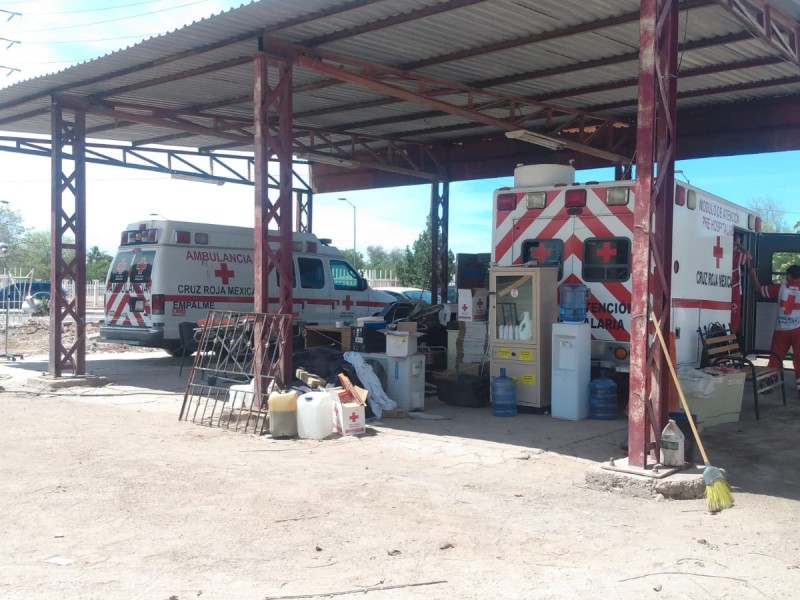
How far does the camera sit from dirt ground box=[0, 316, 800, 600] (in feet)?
13.4

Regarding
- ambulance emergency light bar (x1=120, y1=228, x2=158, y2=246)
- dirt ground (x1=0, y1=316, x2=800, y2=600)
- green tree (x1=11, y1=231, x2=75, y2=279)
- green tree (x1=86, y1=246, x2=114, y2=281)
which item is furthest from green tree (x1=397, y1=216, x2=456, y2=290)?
dirt ground (x1=0, y1=316, x2=800, y2=600)

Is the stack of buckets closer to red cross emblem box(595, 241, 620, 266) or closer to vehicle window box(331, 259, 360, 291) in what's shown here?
red cross emblem box(595, 241, 620, 266)

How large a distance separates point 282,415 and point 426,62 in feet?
17.6

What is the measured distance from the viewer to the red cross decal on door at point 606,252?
917 cm

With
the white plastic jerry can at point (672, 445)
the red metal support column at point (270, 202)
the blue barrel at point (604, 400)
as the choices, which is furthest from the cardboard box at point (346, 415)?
the white plastic jerry can at point (672, 445)

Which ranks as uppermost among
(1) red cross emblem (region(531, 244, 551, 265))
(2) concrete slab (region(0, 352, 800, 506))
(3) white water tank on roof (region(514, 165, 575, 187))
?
(3) white water tank on roof (region(514, 165, 575, 187))

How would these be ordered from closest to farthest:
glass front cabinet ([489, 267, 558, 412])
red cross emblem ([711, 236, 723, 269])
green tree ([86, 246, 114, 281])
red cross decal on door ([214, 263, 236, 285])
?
glass front cabinet ([489, 267, 558, 412])
red cross emblem ([711, 236, 723, 269])
red cross decal on door ([214, 263, 236, 285])
green tree ([86, 246, 114, 281])

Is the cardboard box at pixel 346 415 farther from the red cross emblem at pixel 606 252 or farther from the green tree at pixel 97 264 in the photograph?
the green tree at pixel 97 264

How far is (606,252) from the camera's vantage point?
922 cm

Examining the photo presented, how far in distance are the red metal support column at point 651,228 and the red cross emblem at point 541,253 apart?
11.6 feet

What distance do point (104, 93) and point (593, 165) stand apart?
936cm

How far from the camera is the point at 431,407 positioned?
10.1m

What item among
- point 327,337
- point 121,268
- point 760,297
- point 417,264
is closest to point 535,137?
point 760,297

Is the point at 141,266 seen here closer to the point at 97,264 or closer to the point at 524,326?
the point at 524,326
